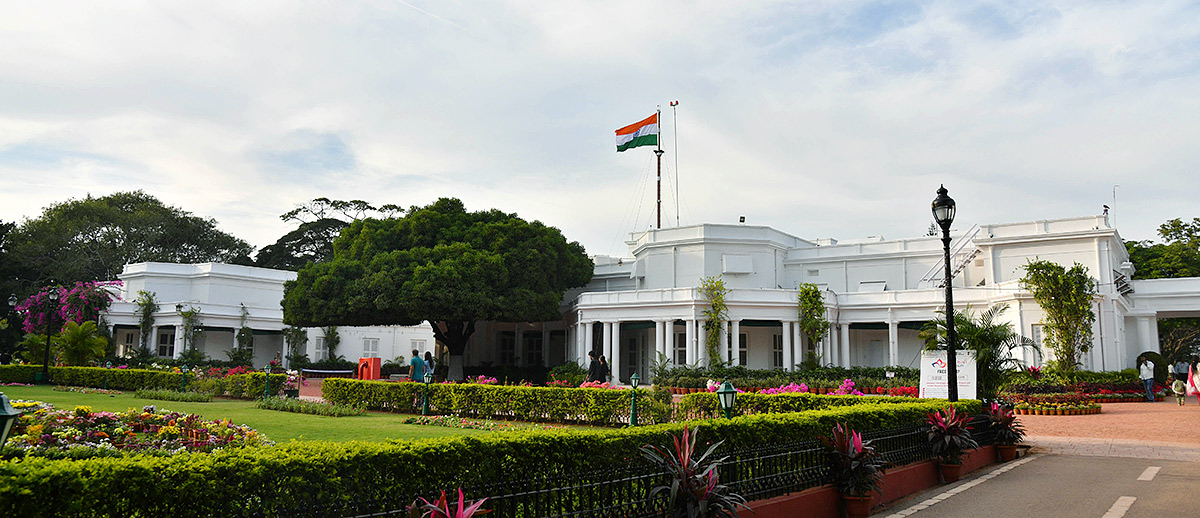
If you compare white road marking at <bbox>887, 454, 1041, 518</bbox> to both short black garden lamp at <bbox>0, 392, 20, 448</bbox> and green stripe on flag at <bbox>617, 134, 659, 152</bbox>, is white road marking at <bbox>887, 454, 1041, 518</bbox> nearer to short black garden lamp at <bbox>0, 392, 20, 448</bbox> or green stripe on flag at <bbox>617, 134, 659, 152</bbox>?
short black garden lamp at <bbox>0, 392, 20, 448</bbox>

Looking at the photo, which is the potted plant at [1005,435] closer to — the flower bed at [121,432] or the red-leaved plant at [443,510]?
the red-leaved plant at [443,510]

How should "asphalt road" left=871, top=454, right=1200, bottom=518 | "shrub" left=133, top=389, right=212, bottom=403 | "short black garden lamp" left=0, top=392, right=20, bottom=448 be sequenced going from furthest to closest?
"shrub" left=133, top=389, right=212, bottom=403, "asphalt road" left=871, top=454, right=1200, bottom=518, "short black garden lamp" left=0, top=392, right=20, bottom=448

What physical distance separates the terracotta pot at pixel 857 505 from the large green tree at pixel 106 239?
5166 cm

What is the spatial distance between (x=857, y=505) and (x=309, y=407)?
14.4 m

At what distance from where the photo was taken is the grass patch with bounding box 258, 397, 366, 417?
17.4 metres

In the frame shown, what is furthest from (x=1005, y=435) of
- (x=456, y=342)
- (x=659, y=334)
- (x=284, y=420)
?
(x=456, y=342)

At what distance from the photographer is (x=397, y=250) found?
104ft

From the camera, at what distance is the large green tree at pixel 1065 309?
82.0ft

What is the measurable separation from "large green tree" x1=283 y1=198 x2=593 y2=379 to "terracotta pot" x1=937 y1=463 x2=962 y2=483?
71.9 ft

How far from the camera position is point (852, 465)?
7574mm

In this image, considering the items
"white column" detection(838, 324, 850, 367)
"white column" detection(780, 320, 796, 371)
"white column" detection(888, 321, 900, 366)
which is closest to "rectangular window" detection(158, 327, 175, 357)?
"white column" detection(780, 320, 796, 371)

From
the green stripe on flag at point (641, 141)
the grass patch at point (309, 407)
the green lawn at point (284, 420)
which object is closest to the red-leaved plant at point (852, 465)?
the green lawn at point (284, 420)

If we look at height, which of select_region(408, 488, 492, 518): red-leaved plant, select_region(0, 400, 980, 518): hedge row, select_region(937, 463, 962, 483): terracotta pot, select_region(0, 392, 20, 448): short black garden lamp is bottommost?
select_region(937, 463, 962, 483): terracotta pot

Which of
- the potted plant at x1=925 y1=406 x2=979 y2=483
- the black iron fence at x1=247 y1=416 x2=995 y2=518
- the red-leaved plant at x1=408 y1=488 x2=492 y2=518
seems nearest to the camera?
the red-leaved plant at x1=408 y1=488 x2=492 y2=518
